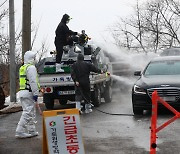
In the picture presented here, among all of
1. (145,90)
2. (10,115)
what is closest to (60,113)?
(145,90)

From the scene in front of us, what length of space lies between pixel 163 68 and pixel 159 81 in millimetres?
1457

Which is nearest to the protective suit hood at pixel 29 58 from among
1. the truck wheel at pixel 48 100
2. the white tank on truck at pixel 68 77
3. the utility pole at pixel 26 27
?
the white tank on truck at pixel 68 77

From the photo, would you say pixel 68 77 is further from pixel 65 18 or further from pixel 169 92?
pixel 169 92

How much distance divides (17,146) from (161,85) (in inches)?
191

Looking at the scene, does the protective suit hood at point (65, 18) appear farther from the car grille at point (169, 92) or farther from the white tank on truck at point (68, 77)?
the car grille at point (169, 92)

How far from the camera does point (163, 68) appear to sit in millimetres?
14281

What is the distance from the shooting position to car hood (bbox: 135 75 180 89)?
12.7 metres

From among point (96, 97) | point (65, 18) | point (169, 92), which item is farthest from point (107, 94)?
point (169, 92)

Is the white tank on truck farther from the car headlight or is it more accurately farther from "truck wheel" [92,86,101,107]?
the car headlight

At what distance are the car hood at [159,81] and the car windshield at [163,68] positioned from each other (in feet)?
1.57

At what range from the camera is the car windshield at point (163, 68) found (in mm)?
14000

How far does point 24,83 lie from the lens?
32.9 feet

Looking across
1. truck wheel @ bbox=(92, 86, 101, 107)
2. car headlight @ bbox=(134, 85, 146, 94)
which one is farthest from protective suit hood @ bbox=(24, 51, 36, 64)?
truck wheel @ bbox=(92, 86, 101, 107)

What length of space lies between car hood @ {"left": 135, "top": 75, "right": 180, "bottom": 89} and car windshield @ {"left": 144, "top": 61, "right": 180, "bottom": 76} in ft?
1.57
